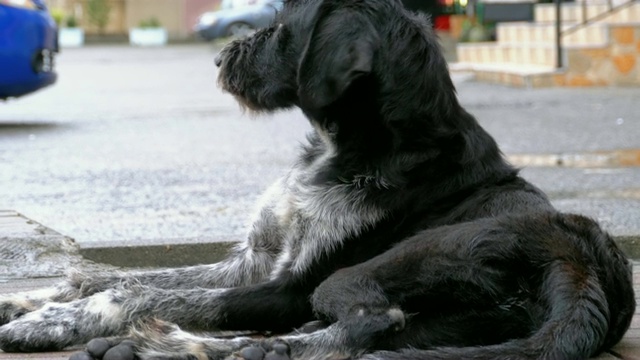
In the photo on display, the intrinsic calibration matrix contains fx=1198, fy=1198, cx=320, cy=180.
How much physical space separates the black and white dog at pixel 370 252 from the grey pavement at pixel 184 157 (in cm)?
51

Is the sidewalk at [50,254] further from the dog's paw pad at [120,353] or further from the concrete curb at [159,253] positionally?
the dog's paw pad at [120,353]

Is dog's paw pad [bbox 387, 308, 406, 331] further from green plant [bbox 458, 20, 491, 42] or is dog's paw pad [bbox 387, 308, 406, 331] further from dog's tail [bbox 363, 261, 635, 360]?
green plant [bbox 458, 20, 491, 42]

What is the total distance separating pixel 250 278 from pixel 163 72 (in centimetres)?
2175

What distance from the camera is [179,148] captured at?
38.0 feet

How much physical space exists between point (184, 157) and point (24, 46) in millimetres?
3498

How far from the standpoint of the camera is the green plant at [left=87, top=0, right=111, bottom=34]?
168ft

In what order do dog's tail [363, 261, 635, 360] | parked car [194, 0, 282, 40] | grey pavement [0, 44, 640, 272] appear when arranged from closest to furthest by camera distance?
dog's tail [363, 261, 635, 360], grey pavement [0, 44, 640, 272], parked car [194, 0, 282, 40]

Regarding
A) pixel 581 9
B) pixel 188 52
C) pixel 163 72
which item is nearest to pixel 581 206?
pixel 581 9

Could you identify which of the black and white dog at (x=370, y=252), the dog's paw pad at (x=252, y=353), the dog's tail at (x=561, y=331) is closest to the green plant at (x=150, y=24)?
the black and white dog at (x=370, y=252)

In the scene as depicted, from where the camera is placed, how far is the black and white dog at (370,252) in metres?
3.79

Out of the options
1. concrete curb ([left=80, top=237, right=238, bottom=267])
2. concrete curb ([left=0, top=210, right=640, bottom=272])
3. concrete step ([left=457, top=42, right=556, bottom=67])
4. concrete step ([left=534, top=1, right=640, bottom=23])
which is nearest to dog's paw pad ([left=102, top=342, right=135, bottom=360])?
concrete curb ([left=0, top=210, right=640, bottom=272])

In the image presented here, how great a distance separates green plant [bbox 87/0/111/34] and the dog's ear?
4827cm

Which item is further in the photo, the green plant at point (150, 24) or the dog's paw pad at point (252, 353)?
the green plant at point (150, 24)

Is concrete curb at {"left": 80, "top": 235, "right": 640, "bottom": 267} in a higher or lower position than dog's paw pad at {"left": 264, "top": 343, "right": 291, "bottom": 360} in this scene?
lower
